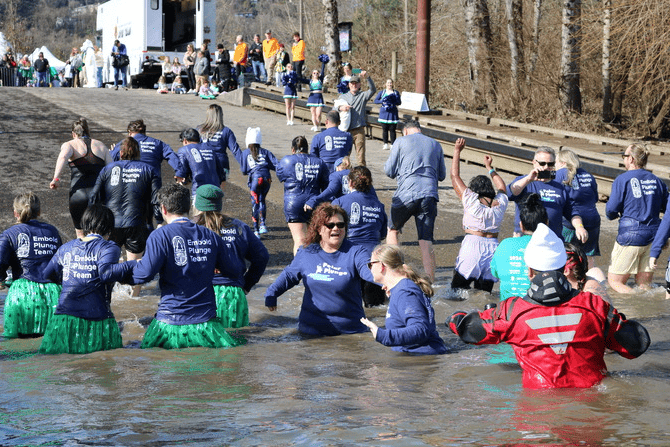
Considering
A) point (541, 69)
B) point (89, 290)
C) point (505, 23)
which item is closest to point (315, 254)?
point (89, 290)

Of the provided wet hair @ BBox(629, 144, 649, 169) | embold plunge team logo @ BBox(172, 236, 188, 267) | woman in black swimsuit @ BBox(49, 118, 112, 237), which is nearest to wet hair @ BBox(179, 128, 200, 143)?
woman in black swimsuit @ BBox(49, 118, 112, 237)

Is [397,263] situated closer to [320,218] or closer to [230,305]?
[320,218]

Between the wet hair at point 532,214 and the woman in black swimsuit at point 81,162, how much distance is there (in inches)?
205

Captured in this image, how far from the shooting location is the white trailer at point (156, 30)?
31938 millimetres

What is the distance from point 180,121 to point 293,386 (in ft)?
55.1

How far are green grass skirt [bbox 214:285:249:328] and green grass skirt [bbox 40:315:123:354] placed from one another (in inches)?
40.6

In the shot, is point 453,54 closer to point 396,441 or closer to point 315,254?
point 315,254

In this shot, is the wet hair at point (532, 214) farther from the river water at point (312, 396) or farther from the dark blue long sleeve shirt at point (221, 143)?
the dark blue long sleeve shirt at point (221, 143)

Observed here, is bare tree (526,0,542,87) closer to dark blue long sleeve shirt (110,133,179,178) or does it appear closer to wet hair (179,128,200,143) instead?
wet hair (179,128,200,143)

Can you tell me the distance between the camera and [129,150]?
9.55 m

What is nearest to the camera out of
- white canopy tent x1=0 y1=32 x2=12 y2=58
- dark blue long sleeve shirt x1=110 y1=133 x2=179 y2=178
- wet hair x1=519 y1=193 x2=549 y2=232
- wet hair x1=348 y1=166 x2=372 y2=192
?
wet hair x1=519 y1=193 x2=549 y2=232

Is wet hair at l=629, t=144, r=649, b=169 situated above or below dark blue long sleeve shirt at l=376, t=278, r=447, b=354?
above

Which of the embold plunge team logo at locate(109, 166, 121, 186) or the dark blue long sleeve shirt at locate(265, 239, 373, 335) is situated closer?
the dark blue long sleeve shirt at locate(265, 239, 373, 335)

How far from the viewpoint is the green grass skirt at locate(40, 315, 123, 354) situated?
6922 millimetres
